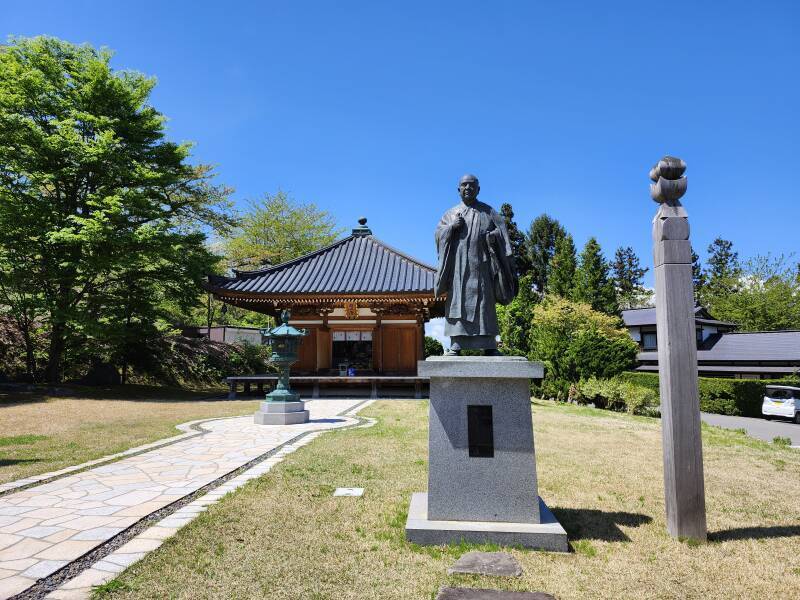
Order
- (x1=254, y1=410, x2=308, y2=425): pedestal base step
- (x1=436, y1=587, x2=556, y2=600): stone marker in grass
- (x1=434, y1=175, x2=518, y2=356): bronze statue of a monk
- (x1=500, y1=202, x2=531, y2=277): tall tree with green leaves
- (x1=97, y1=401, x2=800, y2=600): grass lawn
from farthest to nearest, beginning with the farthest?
(x1=500, y1=202, x2=531, y2=277): tall tree with green leaves < (x1=254, y1=410, x2=308, y2=425): pedestal base step < (x1=434, y1=175, x2=518, y2=356): bronze statue of a monk < (x1=97, y1=401, x2=800, y2=600): grass lawn < (x1=436, y1=587, x2=556, y2=600): stone marker in grass

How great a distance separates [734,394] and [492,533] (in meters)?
21.7

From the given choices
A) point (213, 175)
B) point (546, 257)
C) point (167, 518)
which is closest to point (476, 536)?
point (167, 518)

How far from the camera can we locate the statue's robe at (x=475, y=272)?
4395 millimetres

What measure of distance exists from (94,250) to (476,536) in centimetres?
1590

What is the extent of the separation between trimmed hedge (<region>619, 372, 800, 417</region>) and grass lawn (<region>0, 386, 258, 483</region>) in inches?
721

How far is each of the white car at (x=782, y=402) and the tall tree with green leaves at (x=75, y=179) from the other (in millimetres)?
22902

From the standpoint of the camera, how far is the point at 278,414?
1038 cm

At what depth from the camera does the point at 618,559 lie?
336 cm

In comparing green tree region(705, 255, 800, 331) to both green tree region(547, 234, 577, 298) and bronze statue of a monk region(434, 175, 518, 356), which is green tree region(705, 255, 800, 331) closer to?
green tree region(547, 234, 577, 298)

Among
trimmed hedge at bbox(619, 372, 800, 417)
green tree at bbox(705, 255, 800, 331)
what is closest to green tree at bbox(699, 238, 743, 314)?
green tree at bbox(705, 255, 800, 331)

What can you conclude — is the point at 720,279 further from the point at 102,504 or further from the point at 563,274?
the point at 102,504

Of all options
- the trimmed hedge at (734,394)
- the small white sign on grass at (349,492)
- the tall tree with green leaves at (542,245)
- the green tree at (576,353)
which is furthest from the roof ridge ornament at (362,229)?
the tall tree with green leaves at (542,245)

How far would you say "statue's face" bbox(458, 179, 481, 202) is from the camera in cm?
464

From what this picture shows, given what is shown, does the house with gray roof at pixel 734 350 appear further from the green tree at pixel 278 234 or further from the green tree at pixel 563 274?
Result: the green tree at pixel 278 234
